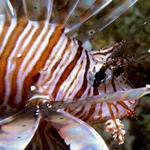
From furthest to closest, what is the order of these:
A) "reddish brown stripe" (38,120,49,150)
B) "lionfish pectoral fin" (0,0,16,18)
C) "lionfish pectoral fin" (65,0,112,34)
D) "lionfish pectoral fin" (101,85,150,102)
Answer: "lionfish pectoral fin" (65,0,112,34) < "lionfish pectoral fin" (0,0,16,18) < "reddish brown stripe" (38,120,49,150) < "lionfish pectoral fin" (101,85,150,102)

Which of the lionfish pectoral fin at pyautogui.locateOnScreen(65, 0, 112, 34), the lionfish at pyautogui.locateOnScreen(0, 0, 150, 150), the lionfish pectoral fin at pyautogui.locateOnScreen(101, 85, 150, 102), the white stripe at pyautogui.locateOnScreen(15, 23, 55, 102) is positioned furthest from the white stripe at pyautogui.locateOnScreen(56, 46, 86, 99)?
the lionfish pectoral fin at pyautogui.locateOnScreen(101, 85, 150, 102)

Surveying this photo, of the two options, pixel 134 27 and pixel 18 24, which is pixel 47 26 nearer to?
pixel 18 24

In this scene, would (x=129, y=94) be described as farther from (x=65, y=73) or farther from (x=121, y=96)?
(x=65, y=73)

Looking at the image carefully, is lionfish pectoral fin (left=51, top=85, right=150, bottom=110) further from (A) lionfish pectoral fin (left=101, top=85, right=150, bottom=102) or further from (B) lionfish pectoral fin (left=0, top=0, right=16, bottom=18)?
(B) lionfish pectoral fin (left=0, top=0, right=16, bottom=18)

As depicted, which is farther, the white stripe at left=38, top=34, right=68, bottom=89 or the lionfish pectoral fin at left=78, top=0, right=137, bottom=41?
the lionfish pectoral fin at left=78, top=0, right=137, bottom=41

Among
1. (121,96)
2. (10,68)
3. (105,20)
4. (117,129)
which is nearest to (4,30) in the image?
(10,68)
